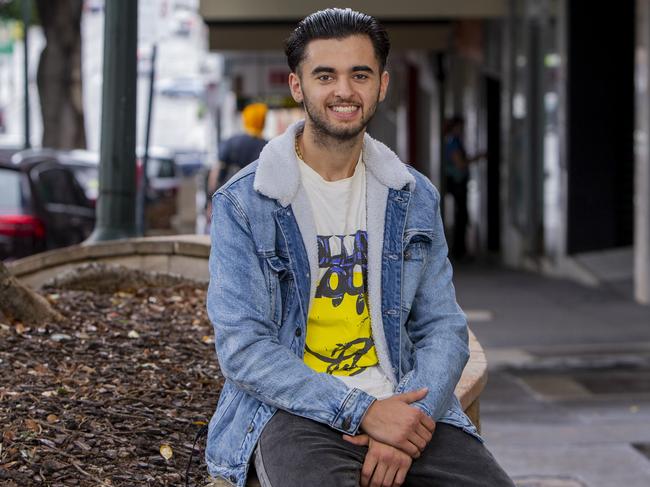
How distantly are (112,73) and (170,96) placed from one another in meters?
59.5

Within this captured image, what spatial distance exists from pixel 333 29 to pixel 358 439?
1054mm

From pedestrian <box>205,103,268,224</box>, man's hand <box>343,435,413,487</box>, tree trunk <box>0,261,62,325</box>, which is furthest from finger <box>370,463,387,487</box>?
pedestrian <box>205,103,268,224</box>

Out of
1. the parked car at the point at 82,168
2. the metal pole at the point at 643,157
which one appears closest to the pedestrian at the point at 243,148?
the metal pole at the point at 643,157

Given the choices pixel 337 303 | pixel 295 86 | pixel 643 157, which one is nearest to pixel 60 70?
pixel 643 157

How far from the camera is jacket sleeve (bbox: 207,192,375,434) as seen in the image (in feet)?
10.9

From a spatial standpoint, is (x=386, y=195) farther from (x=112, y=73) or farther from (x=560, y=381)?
(x=560, y=381)

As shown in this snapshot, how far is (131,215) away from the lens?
335 inches

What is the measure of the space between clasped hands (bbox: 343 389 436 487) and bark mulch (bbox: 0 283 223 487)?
0.81m

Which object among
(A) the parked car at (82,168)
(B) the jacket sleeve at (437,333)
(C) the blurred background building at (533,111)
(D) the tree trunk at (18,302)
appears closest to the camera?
(B) the jacket sleeve at (437,333)

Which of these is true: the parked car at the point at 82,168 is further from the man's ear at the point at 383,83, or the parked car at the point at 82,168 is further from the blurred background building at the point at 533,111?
the man's ear at the point at 383,83

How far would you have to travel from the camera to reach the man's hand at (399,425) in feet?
10.8

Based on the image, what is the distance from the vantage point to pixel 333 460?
3.25 metres

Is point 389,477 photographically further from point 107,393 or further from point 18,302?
point 18,302

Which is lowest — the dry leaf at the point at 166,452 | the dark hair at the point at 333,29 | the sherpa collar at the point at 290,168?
the dry leaf at the point at 166,452
